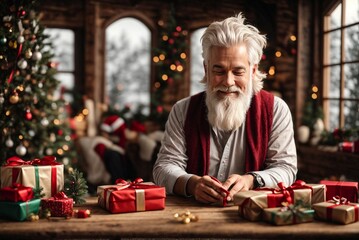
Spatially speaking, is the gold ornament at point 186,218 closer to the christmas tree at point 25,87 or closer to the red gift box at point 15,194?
the red gift box at point 15,194

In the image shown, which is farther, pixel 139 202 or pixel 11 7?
pixel 11 7

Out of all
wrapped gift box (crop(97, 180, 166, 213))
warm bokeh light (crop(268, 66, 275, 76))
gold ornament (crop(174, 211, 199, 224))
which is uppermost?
warm bokeh light (crop(268, 66, 275, 76))

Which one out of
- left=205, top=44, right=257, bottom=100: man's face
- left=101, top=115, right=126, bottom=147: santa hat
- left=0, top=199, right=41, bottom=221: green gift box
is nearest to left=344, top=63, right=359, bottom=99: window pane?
left=101, top=115, right=126, bottom=147: santa hat

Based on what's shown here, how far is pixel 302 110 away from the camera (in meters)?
6.38

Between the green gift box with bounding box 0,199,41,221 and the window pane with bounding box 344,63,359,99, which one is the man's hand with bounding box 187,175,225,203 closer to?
the green gift box with bounding box 0,199,41,221

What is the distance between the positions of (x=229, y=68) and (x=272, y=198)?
77 centimetres

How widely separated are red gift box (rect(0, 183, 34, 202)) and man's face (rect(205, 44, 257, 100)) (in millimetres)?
1063

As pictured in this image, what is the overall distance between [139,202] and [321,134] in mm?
4455

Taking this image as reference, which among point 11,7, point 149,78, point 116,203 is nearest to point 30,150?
point 11,7

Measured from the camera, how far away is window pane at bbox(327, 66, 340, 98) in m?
5.79

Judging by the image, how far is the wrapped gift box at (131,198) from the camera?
1.82 meters

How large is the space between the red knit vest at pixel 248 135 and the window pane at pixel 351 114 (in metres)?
3.07

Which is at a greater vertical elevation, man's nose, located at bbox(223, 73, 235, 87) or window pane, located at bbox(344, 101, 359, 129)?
man's nose, located at bbox(223, 73, 235, 87)

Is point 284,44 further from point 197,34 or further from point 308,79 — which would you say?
point 197,34
